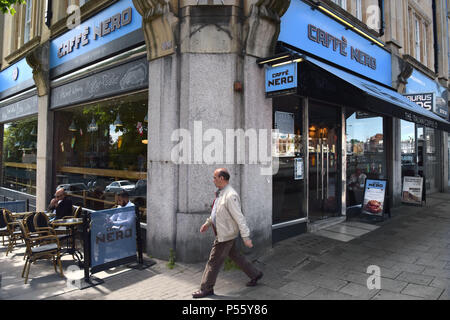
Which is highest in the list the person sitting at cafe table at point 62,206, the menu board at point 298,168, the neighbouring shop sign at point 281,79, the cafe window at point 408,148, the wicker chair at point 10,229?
the neighbouring shop sign at point 281,79

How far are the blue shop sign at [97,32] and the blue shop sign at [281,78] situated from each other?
3.22m

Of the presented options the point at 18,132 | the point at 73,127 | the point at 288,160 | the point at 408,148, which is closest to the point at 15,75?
the point at 18,132

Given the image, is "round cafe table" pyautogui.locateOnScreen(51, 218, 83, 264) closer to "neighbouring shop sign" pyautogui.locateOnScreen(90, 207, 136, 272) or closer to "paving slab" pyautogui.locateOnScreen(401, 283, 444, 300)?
"neighbouring shop sign" pyautogui.locateOnScreen(90, 207, 136, 272)

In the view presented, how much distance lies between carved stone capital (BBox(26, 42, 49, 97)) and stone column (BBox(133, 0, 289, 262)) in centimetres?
641

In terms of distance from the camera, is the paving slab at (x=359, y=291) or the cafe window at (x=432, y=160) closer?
the paving slab at (x=359, y=291)

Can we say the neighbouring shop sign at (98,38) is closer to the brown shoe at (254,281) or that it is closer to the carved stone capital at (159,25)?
the carved stone capital at (159,25)

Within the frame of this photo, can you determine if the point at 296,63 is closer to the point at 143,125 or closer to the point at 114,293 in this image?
the point at 143,125

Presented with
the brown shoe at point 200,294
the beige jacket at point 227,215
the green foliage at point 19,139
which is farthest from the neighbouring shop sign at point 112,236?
the green foliage at point 19,139

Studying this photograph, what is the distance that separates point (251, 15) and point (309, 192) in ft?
14.2

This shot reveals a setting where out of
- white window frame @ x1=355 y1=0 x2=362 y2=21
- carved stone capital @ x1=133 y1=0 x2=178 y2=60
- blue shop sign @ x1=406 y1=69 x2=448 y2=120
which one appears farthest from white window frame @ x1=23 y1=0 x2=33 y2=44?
blue shop sign @ x1=406 y1=69 x2=448 y2=120

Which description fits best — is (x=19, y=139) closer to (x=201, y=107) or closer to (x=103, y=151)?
(x=103, y=151)

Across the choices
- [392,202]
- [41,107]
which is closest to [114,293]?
[41,107]

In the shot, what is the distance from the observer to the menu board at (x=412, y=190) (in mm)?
10367

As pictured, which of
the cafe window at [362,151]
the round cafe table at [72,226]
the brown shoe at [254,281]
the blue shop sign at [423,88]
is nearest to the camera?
the brown shoe at [254,281]
